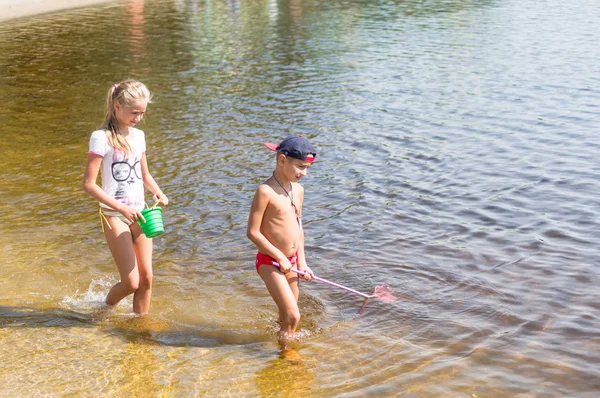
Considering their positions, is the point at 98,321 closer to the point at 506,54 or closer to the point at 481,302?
the point at 481,302

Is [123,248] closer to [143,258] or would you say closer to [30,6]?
[143,258]

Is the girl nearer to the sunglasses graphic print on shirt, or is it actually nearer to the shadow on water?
the sunglasses graphic print on shirt

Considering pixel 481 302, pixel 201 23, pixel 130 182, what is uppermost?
pixel 130 182

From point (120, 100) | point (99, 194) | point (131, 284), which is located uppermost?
point (120, 100)

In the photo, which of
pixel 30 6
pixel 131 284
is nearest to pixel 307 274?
pixel 131 284

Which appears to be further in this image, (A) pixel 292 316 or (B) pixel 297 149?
(A) pixel 292 316

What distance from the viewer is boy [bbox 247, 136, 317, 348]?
5242 mm

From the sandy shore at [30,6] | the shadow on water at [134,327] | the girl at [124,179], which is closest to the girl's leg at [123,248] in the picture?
the girl at [124,179]

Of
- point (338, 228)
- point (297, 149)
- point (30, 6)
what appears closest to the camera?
point (297, 149)

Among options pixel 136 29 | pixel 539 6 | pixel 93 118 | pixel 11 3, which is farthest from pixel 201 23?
pixel 93 118

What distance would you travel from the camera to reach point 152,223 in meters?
5.29

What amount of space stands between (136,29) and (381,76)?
13.3m

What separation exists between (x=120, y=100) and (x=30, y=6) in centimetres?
3197

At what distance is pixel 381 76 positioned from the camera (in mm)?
17156
